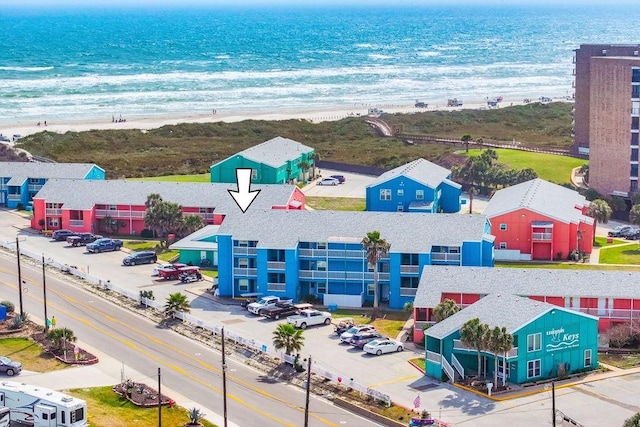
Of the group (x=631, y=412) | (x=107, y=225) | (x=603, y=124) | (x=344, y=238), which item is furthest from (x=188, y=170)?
(x=631, y=412)

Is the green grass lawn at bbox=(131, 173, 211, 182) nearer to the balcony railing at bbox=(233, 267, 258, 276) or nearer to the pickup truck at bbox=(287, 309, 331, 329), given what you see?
the balcony railing at bbox=(233, 267, 258, 276)

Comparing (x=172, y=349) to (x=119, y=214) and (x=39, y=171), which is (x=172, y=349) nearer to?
(x=119, y=214)

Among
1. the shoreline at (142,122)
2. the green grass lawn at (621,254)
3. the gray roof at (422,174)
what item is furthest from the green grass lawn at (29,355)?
the shoreline at (142,122)

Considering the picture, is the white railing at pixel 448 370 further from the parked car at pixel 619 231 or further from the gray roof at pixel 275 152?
the gray roof at pixel 275 152

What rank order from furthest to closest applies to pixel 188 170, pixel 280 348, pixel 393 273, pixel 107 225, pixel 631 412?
pixel 188 170, pixel 107 225, pixel 393 273, pixel 280 348, pixel 631 412

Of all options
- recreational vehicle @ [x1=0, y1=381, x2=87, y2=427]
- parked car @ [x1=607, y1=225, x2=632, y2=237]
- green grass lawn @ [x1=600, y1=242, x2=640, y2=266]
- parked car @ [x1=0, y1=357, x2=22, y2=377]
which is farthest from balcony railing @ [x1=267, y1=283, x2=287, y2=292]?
parked car @ [x1=607, y1=225, x2=632, y2=237]

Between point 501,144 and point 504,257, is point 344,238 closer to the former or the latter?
point 504,257

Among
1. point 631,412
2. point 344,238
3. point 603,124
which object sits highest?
point 603,124
